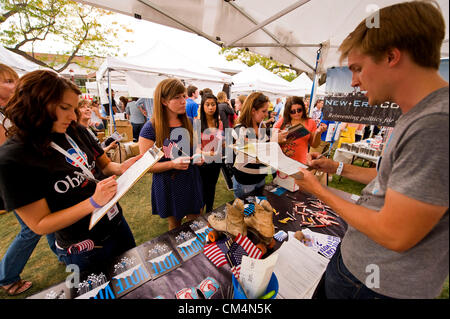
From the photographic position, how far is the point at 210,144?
3020 mm

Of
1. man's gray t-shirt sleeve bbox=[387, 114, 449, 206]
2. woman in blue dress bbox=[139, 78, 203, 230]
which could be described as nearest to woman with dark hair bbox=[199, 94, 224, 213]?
woman in blue dress bbox=[139, 78, 203, 230]

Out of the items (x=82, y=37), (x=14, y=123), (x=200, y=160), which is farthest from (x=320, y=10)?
(x=82, y=37)

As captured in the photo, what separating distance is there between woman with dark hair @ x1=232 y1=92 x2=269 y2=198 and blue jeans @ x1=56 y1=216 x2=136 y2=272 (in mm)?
1386

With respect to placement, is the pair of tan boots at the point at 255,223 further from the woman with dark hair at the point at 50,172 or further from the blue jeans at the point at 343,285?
the woman with dark hair at the point at 50,172

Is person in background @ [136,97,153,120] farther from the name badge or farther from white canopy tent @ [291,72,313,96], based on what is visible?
white canopy tent @ [291,72,313,96]

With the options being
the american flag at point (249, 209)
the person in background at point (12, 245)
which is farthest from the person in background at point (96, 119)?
the american flag at point (249, 209)

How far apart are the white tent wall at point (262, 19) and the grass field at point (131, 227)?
9.16 feet

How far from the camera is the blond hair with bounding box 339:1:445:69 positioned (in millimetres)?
533

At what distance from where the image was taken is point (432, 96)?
51cm

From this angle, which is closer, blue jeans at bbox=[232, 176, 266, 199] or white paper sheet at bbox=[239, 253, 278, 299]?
white paper sheet at bbox=[239, 253, 278, 299]

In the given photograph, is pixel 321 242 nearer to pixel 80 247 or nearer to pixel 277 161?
pixel 277 161

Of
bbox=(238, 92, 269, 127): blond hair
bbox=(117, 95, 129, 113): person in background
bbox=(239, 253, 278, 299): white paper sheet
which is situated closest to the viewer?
bbox=(239, 253, 278, 299): white paper sheet

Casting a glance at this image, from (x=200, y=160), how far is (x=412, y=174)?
5.57ft

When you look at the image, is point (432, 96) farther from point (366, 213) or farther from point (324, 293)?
point (324, 293)
